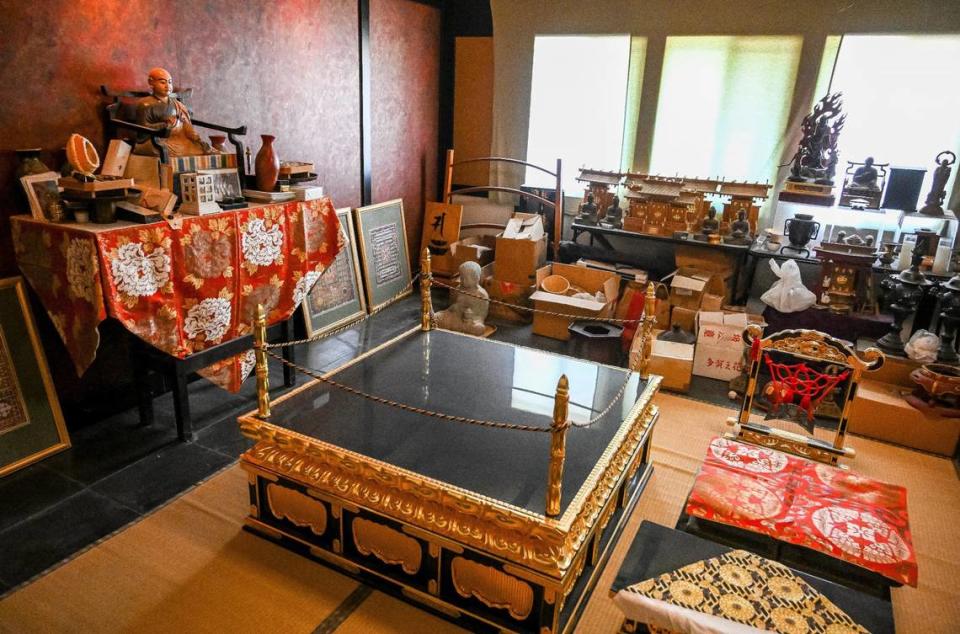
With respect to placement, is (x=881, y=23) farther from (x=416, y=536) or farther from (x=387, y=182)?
(x=416, y=536)

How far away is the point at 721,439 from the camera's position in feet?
9.15

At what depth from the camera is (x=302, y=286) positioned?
3.70m

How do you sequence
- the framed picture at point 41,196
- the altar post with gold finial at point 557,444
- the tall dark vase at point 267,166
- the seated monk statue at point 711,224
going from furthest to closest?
the seated monk statue at point 711,224
the tall dark vase at point 267,166
the framed picture at point 41,196
the altar post with gold finial at point 557,444

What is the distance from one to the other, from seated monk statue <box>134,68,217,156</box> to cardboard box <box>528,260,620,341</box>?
243 cm

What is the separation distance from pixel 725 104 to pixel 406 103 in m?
2.69

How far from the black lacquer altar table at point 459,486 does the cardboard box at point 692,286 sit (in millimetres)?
1885

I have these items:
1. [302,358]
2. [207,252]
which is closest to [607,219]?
[302,358]

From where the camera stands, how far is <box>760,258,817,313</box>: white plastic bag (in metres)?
4.12

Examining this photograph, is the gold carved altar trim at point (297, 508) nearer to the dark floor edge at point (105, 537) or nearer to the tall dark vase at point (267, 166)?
the dark floor edge at point (105, 537)

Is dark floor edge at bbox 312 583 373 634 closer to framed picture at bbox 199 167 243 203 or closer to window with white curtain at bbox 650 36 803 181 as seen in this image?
framed picture at bbox 199 167 243 203

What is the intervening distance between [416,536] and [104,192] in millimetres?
2007

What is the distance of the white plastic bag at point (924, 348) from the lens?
3.52 meters

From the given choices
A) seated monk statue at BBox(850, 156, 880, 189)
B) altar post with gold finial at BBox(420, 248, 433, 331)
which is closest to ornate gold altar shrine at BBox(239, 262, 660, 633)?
altar post with gold finial at BBox(420, 248, 433, 331)

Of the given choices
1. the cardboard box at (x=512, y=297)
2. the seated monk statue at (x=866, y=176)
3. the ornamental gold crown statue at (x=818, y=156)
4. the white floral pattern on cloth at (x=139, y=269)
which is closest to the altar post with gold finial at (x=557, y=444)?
the white floral pattern on cloth at (x=139, y=269)
